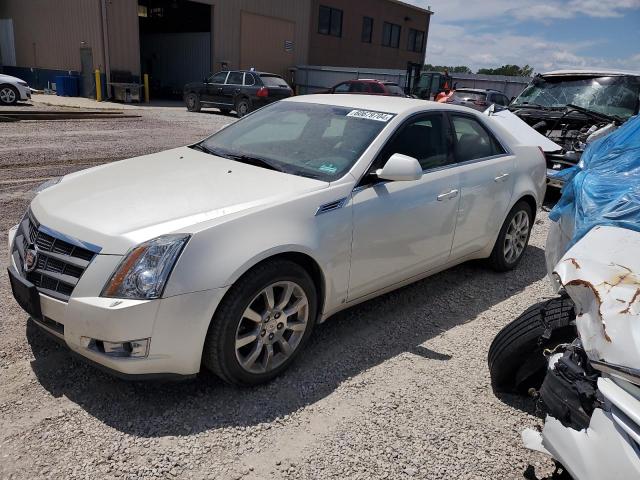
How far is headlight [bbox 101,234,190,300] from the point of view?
8.07 feet

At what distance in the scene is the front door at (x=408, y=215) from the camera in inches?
131

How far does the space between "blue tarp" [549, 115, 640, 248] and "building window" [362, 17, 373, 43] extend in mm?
35909

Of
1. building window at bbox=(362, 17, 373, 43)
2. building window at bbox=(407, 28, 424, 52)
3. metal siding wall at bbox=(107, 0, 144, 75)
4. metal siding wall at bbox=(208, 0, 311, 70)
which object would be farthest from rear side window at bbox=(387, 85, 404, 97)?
building window at bbox=(407, 28, 424, 52)

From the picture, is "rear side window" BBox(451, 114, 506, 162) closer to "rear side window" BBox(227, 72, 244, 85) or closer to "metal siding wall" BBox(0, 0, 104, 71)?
"rear side window" BBox(227, 72, 244, 85)

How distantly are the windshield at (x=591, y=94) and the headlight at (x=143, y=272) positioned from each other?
8.26 meters

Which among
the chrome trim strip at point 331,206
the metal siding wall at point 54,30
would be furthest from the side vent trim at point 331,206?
the metal siding wall at point 54,30

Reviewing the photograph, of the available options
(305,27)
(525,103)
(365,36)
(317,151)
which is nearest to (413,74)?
(305,27)

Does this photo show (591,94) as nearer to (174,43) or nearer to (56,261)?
(56,261)

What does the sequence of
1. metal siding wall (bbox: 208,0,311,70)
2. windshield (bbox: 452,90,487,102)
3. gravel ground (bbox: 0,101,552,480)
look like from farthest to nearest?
metal siding wall (bbox: 208,0,311,70) → windshield (bbox: 452,90,487,102) → gravel ground (bbox: 0,101,552,480)

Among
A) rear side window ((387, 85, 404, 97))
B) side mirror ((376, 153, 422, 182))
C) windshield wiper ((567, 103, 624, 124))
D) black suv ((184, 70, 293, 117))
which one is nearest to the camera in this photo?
side mirror ((376, 153, 422, 182))

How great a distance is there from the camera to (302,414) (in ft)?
9.23

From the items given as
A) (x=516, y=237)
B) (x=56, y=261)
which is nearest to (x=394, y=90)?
(x=516, y=237)

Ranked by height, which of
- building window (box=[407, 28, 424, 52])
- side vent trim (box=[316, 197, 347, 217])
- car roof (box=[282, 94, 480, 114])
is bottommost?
side vent trim (box=[316, 197, 347, 217])

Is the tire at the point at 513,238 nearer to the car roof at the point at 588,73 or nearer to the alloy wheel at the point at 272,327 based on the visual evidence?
the alloy wheel at the point at 272,327
